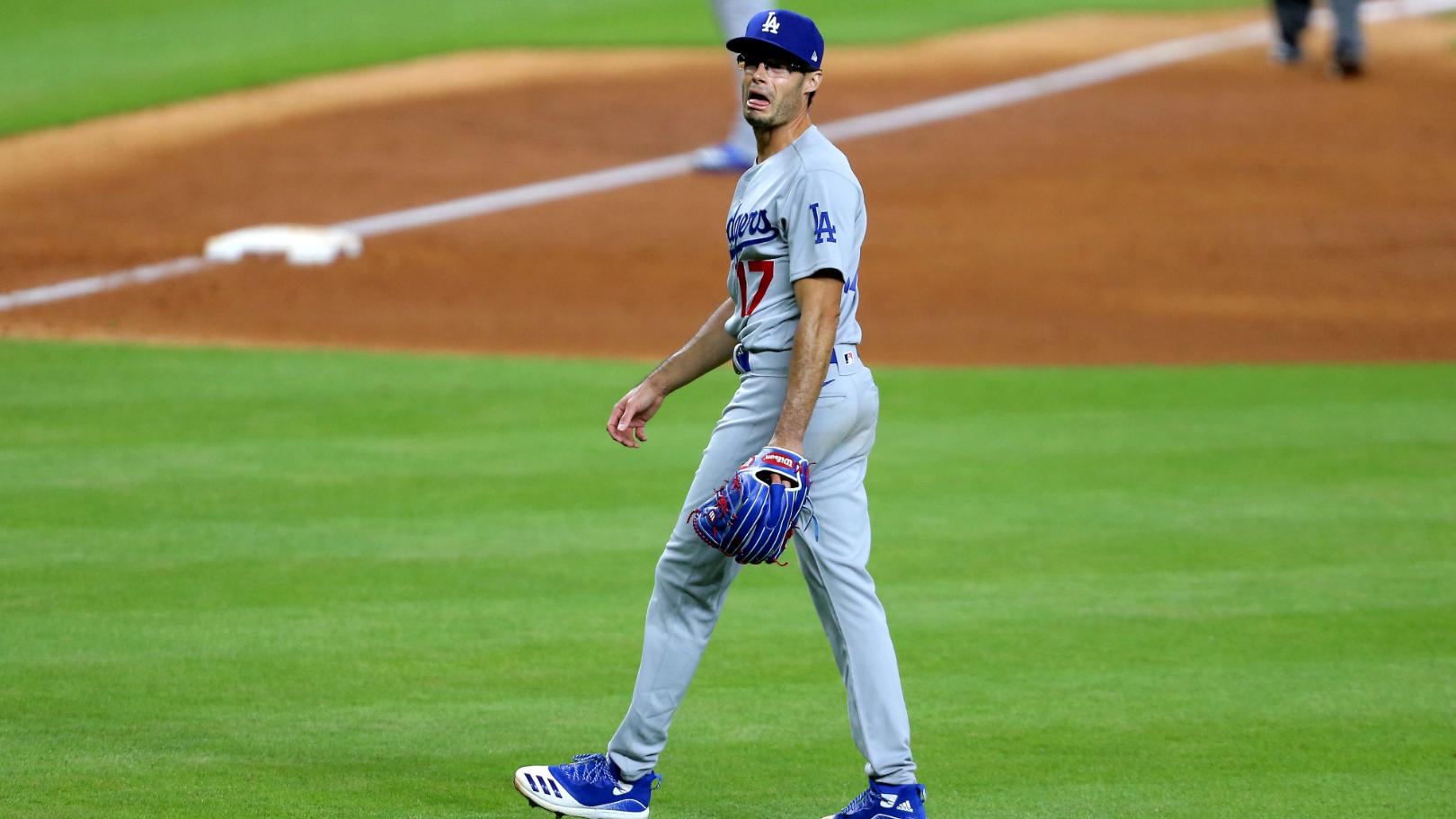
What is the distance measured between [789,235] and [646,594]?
218 centimetres

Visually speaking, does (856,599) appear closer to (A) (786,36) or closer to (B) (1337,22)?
(A) (786,36)

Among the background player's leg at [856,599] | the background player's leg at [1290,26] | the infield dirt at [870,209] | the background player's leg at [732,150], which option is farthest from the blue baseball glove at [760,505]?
the background player's leg at [1290,26]

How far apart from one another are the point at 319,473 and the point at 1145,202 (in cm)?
735

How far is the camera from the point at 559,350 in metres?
9.29

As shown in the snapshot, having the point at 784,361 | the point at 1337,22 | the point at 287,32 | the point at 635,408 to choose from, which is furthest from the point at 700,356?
the point at 287,32

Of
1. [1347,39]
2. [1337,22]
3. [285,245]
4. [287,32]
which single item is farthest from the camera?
[287,32]

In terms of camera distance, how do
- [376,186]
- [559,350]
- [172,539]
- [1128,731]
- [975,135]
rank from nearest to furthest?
[1128,731] → [172,539] → [559,350] → [376,186] → [975,135]

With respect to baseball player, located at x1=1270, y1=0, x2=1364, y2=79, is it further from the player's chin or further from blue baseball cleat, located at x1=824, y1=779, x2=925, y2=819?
blue baseball cleat, located at x1=824, y1=779, x2=925, y2=819

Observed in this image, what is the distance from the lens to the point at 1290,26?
14.7m

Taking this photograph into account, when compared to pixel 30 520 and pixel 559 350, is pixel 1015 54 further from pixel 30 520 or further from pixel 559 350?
pixel 30 520

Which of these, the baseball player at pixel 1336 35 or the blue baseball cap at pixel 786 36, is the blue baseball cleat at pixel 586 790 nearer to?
the blue baseball cap at pixel 786 36

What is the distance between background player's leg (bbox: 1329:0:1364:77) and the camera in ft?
46.1

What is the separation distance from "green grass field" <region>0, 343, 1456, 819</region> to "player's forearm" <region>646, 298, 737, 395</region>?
3.20 ft

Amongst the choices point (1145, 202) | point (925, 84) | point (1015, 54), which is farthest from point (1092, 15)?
point (1145, 202)
